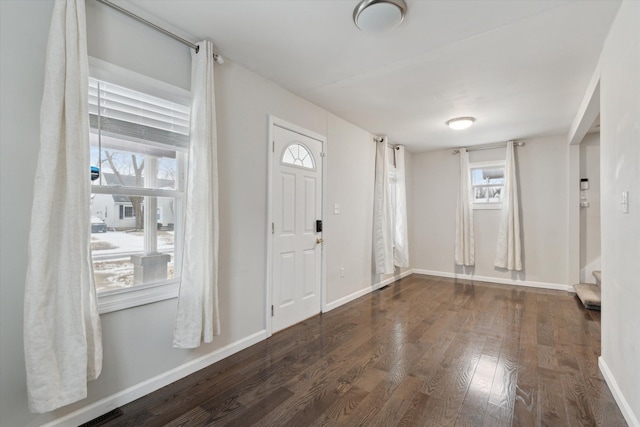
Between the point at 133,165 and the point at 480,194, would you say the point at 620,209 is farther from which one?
the point at 480,194

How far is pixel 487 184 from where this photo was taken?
5484mm

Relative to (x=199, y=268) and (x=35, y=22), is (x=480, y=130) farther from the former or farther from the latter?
(x=35, y=22)

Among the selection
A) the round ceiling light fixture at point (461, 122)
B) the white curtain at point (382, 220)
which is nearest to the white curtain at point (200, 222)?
the white curtain at point (382, 220)

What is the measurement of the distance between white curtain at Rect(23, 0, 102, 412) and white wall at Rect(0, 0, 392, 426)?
0.57ft

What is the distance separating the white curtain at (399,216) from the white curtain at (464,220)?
1.12m

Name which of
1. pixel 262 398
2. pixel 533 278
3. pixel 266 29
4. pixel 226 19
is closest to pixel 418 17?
pixel 266 29

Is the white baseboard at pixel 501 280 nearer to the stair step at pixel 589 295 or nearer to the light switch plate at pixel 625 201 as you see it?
the stair step at pixel 589 295

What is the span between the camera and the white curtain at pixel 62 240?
1.43 metres

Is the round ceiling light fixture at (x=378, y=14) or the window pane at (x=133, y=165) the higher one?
the round ceiling light fixture at (x=378, y=14)

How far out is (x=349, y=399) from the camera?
6.44 feet

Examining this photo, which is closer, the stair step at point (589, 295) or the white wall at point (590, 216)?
the stair step at point (589, 295)

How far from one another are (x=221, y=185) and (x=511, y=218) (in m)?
4.80

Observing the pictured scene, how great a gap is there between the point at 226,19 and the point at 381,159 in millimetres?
3201

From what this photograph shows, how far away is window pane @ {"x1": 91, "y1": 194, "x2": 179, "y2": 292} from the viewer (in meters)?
1.87
